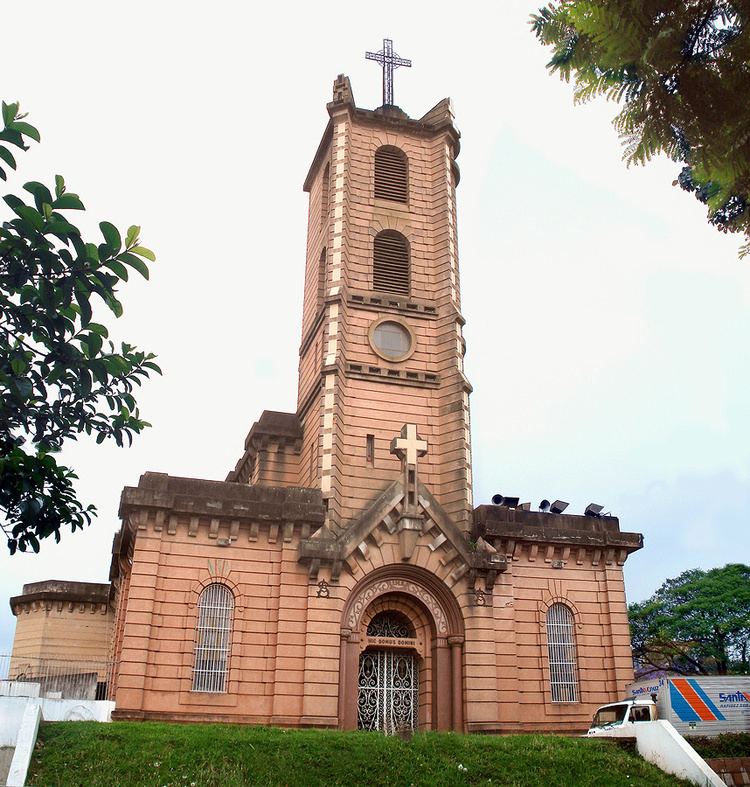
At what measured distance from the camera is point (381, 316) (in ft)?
101

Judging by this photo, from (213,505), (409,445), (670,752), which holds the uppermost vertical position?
(409,445)

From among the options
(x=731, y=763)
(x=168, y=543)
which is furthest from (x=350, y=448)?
(x=731, y=763)

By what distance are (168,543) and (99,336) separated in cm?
1497

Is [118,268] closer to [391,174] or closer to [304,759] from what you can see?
[304,759]

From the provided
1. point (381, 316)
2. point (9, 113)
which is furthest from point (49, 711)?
point (381, 316)

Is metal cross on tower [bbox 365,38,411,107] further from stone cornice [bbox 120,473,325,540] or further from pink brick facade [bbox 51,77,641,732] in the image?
stone cornice [bbox 120,473,325,540]

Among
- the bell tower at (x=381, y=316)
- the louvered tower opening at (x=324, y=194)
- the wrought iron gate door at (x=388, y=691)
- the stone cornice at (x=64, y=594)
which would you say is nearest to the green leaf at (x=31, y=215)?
the bell tower at (x=381, y=316)

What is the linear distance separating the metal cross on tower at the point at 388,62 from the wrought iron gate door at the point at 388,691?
26192 millimetres

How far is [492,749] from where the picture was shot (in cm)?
1878

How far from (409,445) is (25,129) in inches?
756

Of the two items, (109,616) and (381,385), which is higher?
(381,385)

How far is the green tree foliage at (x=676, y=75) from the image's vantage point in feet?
24.6

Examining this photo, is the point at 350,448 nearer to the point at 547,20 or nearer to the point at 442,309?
the point at 442,309

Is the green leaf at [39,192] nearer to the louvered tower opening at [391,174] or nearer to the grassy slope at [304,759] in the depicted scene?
the grassy slope at [304,759]
